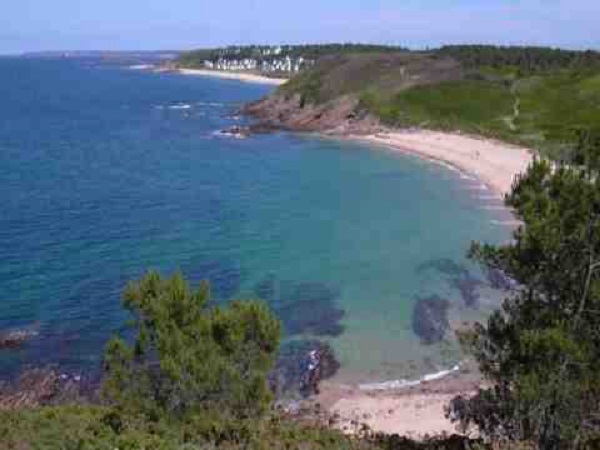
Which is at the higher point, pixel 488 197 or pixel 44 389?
pixel 488 197

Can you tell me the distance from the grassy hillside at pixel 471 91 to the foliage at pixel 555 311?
70186mm

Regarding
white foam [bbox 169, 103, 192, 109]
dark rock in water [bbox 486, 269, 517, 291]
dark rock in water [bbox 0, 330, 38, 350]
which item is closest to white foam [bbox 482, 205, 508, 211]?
dark rock in water [bbox 486, 269, 517, 291]

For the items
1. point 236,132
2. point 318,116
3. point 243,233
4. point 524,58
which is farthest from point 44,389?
point 524,58

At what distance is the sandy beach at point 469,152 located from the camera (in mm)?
73725

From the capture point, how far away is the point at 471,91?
11644 centimetres

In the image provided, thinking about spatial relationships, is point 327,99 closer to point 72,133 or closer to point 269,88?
point 72,133

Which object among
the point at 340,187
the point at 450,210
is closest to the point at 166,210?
the point at 340,187

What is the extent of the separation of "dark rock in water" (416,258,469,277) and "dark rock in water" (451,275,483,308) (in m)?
0.91

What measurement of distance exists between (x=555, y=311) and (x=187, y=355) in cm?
903

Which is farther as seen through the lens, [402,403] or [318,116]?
[318,116]

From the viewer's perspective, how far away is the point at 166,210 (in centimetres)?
6031

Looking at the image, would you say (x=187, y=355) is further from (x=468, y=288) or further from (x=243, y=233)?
(x=243, y=233)

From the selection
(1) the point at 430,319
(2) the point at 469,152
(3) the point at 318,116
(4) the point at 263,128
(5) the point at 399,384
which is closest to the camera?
(5) the point at 399,384

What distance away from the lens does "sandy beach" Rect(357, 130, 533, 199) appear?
242 feet
